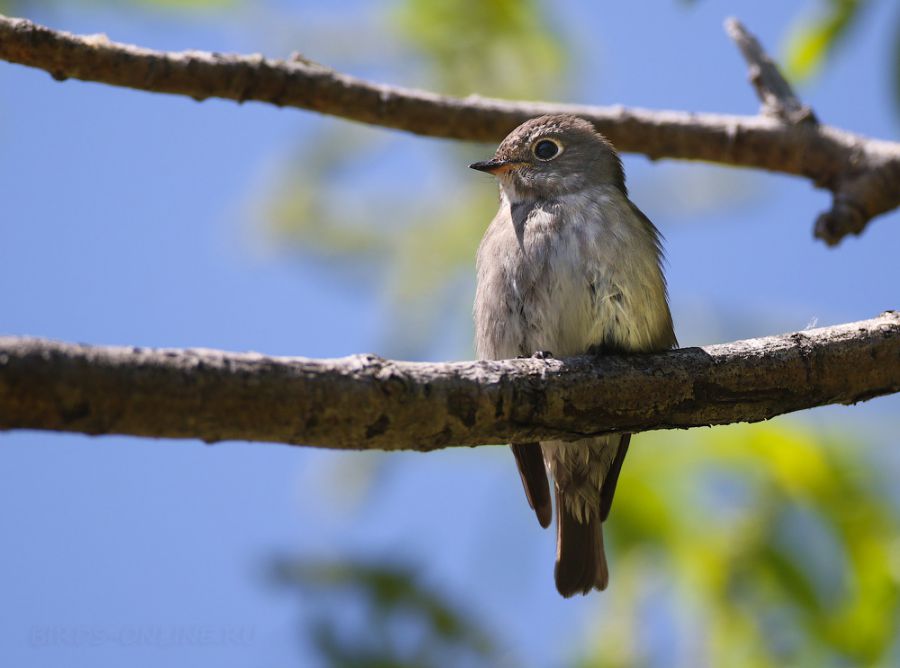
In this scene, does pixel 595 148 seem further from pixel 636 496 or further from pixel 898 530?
pixel 898 530

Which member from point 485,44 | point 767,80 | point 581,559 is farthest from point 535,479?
point 767,80

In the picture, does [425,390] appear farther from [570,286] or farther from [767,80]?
[767,80]

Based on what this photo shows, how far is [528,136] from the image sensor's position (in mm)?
4984

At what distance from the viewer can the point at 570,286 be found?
4148 millimetres

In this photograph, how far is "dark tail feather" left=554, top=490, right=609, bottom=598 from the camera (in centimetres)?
468

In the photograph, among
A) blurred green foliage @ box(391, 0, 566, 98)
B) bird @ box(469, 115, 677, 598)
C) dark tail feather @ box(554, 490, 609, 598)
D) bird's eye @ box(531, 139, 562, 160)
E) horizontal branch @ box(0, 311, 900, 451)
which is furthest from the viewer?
blurred green foliage @ box(391, 0, 566, 98)

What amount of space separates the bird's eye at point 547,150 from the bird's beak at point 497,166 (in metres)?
0.11

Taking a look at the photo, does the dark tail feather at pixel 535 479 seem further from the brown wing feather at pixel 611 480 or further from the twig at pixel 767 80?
the twig at pixel 767 80

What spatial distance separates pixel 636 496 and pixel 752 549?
1.99 ft

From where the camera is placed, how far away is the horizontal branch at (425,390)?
2289 millimetres

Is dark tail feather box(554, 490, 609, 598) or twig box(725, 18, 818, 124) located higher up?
twig box(725, 18, 818, 124)

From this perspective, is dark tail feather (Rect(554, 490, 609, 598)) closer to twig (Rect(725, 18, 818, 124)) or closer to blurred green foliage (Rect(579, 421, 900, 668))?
blurred green foliage (Rect(579, 421, 900, 668))

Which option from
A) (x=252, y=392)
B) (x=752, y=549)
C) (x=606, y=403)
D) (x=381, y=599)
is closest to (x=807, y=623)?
(x=752, y=549)

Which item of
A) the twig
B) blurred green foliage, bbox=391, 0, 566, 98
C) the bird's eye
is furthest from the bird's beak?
the twig
